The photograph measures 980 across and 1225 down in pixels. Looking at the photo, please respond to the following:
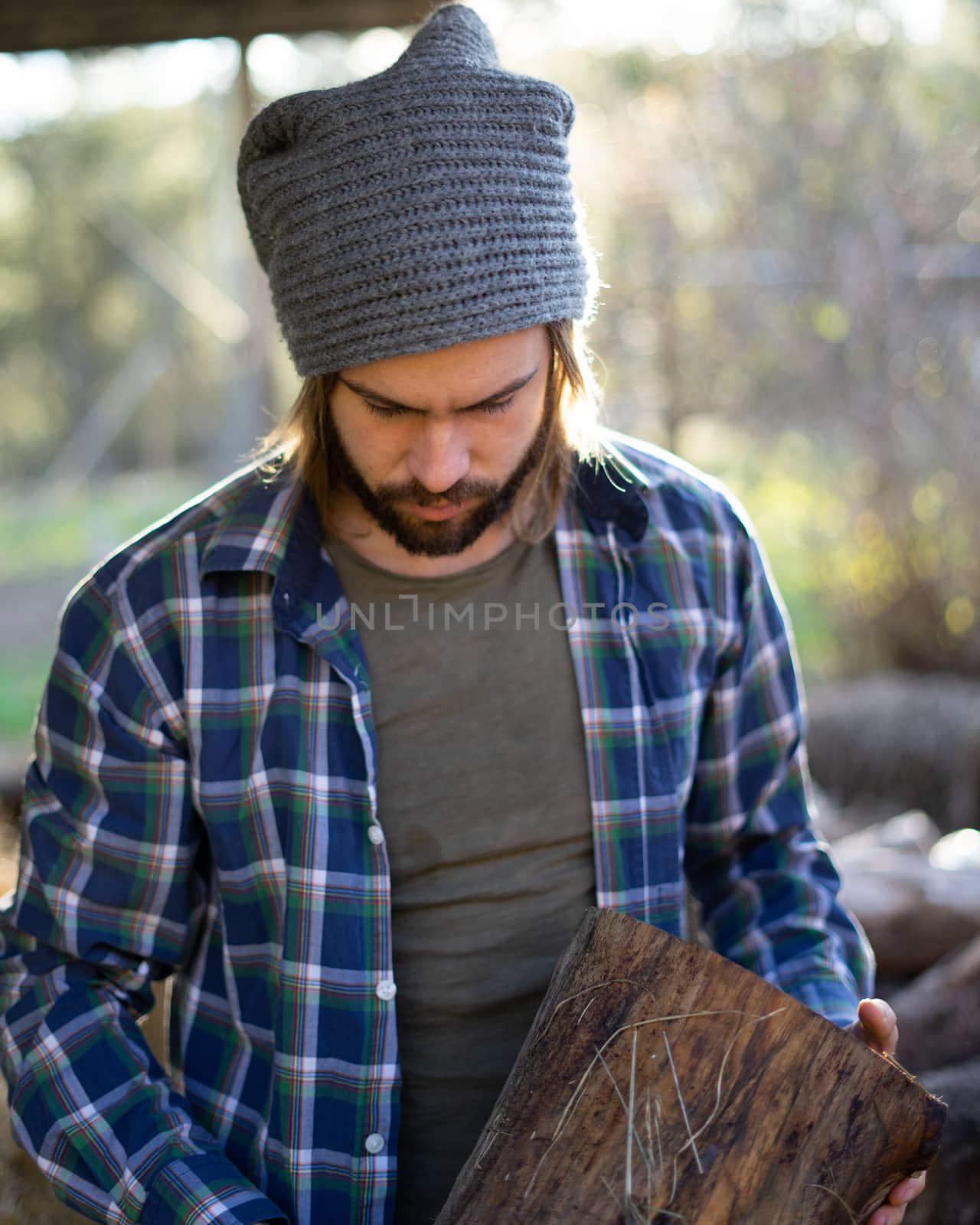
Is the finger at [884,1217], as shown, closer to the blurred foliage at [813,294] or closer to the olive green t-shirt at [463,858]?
the olive green t-shirt at [463,858]

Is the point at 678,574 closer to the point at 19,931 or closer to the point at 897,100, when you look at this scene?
the point at 19,931

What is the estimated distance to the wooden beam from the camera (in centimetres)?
397

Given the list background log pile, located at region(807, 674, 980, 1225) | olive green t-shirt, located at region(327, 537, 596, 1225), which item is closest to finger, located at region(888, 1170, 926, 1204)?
olive green t-shirt, located at region(327, 537, 596, 1225)

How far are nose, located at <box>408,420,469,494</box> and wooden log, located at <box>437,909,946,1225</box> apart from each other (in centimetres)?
62

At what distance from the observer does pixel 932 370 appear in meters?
5.89

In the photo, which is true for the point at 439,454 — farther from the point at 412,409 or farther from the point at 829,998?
the point at 829,998

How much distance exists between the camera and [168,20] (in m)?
4.20

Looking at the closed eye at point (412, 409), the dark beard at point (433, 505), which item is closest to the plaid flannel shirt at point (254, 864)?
the dark beard at point (433, 505)

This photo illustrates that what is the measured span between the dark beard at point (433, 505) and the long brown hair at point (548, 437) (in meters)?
0.03

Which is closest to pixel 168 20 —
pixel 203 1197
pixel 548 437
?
pixel 548 437

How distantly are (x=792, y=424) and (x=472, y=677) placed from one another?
5.00 metres

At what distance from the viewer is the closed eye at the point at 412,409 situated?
5.33ft

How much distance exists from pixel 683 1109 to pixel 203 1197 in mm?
631

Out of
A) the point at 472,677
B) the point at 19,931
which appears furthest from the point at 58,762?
the point at 472,677
